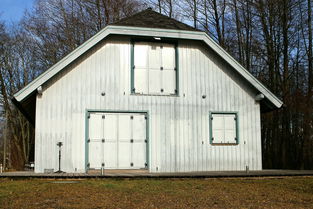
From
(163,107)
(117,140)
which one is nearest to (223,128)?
(163,107)

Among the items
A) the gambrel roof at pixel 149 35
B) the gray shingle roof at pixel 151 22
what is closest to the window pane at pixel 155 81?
the gambrel roof at pixel 149 35

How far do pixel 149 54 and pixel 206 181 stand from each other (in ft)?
17.3

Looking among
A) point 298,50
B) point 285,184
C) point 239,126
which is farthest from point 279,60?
point 285,184

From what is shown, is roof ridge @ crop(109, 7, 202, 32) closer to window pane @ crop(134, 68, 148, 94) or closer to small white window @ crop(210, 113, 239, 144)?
window pane @ crop(134, 68, 148, 94)

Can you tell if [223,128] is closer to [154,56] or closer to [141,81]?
[141,81]

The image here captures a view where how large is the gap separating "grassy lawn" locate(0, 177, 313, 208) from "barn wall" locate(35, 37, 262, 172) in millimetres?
2308

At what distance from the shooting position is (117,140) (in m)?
13.5

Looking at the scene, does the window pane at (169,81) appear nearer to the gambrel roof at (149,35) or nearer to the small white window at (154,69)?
the small white window at (154,69)

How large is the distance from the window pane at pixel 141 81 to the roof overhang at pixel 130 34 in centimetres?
130

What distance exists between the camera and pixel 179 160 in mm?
13828

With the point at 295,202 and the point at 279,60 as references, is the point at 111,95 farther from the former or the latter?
the point at 279,60

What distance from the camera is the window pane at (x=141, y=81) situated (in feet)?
45.8

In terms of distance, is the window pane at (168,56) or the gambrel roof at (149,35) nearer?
the gambrel roof at (149,35)

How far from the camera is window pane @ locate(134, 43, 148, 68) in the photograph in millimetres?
14133
